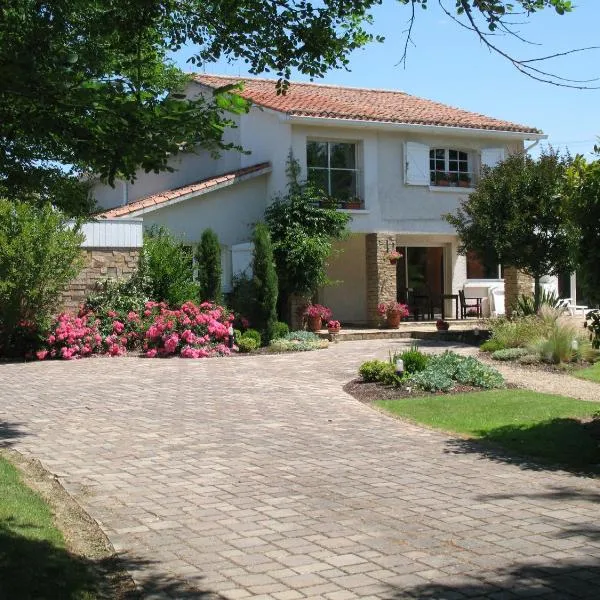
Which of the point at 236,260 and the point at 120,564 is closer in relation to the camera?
the point at 120,564

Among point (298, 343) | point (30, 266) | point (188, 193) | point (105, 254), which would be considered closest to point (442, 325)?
point (298, 343)

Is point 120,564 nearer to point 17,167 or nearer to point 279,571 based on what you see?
point 279,571

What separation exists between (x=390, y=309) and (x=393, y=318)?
0.26 m

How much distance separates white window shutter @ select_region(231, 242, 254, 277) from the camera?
2142cm

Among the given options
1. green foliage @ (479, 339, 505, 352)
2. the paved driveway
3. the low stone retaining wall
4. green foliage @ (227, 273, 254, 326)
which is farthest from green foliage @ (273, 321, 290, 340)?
the paved driveway

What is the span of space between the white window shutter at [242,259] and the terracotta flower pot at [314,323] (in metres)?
2.03

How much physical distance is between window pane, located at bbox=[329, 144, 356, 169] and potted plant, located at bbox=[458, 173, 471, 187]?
3.45 meters

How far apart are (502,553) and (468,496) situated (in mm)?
1475

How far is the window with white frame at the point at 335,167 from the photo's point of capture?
2311cm

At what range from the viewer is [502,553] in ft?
17.9

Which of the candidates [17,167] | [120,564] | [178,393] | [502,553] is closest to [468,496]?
[502,553]

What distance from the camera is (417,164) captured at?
2370cm

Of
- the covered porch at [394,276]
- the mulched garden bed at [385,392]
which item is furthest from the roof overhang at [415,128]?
the mulched garden bed at [385,392]

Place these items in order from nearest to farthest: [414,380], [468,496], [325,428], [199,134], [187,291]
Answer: [199,134], [468,496], [325,428], [414,380], [187,291]
